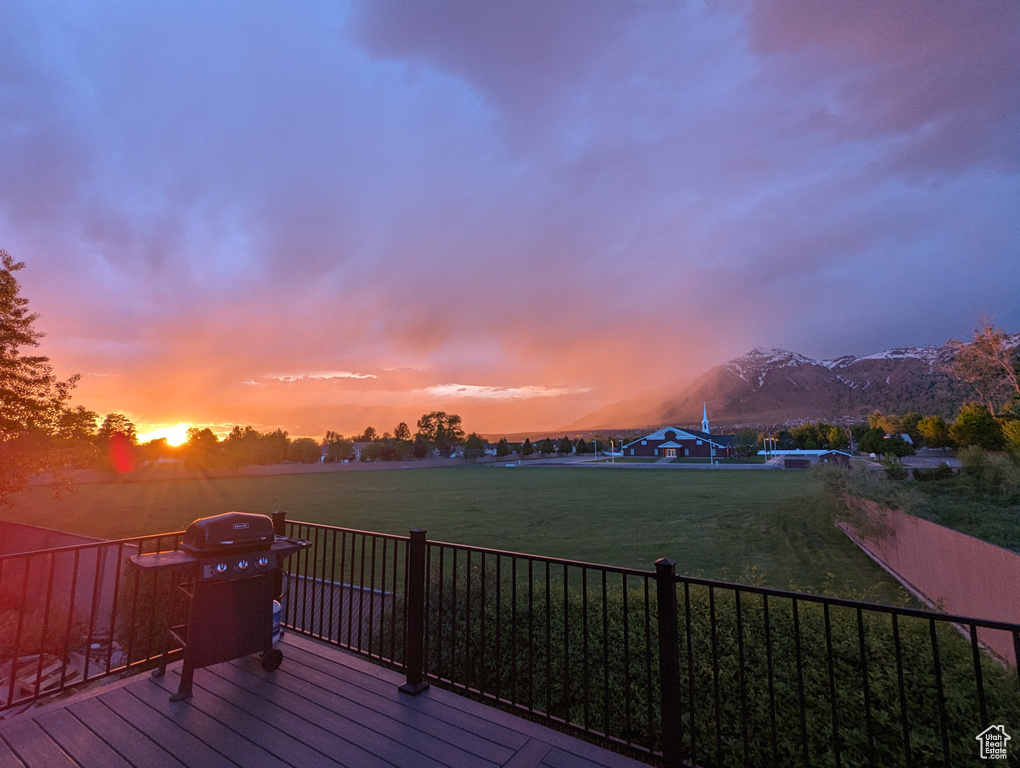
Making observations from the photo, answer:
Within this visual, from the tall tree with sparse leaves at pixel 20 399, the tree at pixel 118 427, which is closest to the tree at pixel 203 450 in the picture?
the tree at pixel 118 427

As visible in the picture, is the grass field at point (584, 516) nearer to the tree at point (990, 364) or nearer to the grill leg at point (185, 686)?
the grill leg at point (185, 686)

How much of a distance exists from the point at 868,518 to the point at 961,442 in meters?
18.0

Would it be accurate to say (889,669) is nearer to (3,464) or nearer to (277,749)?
(277,749)

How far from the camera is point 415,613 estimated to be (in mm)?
3625

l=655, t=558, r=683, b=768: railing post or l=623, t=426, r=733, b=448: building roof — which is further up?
l=623, t=426, r=733, b=448: building roof

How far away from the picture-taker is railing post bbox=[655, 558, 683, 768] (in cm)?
266

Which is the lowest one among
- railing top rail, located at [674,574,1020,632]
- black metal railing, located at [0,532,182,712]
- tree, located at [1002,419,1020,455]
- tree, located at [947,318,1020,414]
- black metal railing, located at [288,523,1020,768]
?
black metal railing, located at [0,532,182,712]

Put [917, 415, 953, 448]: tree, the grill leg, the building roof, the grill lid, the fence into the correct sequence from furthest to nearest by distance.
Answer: the building roof → [917, 415, 953, 448]: tree → the grill lid → the grill leg → the fence

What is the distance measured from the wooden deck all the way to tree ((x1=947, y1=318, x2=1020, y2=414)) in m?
37.8

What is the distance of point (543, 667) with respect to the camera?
595 centimetres

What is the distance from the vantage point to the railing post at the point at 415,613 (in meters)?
3.50

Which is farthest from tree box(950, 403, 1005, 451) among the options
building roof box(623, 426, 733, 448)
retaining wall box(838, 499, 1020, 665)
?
building roof box(623, 426, 733, 448)

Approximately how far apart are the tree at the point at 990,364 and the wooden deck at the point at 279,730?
37.8 metres

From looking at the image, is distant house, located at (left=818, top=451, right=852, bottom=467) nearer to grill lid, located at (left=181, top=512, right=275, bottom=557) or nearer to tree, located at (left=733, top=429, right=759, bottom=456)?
grill lid, located at (left=181, top=512, right=275, bottom=557)
